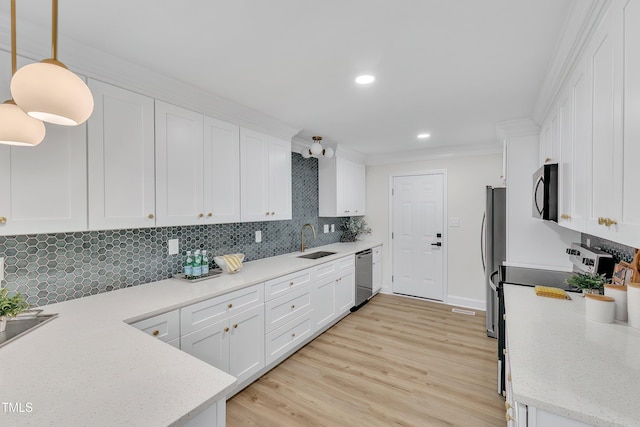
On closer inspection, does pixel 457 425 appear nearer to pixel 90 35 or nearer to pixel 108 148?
pixel 108 148

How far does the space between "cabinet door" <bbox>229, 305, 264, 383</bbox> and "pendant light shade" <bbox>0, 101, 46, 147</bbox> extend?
157cm

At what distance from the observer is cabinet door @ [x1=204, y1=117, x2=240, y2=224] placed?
241 cm

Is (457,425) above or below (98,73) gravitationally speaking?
below

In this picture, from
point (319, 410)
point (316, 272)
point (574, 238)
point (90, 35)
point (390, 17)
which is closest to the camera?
point (390, 17)

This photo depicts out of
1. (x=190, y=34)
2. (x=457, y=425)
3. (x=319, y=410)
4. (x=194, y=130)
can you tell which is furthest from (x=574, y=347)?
(x=194, y=130)

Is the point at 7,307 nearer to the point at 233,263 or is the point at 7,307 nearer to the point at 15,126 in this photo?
the point at 15,126

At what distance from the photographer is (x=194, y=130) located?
230 cm

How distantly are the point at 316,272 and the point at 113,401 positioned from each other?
2.37 metres

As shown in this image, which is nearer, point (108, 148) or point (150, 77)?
point (108, 148)

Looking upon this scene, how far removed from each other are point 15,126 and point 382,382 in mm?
2805

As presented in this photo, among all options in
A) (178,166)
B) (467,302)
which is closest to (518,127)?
(467,302)

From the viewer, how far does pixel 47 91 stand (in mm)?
875

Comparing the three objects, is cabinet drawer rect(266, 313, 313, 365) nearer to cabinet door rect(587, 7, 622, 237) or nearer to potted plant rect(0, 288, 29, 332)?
potted plant rect(0, 288, 29, 332)

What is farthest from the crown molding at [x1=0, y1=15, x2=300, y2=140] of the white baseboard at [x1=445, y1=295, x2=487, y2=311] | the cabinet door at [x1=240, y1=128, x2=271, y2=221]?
the white baseboard at [x1=445, y1=295, x2=487, y2=311]
